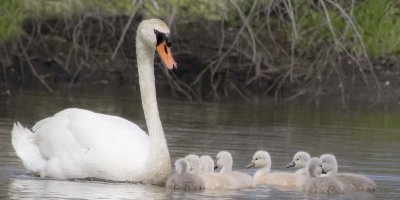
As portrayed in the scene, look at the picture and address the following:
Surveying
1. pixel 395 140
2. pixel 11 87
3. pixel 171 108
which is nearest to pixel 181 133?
pixel 395 140

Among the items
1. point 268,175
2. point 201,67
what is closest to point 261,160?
point 268,175

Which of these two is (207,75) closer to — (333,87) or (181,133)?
(333,87)

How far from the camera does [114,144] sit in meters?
12.1

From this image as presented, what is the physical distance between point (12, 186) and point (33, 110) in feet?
23.7

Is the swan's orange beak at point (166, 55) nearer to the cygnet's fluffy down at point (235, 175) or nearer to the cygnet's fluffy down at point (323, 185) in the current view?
the cygnet's fluffy down at point (235, 175)

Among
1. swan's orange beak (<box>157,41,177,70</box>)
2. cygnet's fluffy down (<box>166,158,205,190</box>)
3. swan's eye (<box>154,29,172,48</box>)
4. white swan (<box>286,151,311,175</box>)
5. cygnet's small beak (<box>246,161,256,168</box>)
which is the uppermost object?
swan's eye (<box>154,29,172,48</box>)

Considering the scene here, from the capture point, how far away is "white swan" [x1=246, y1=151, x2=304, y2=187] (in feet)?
40.2

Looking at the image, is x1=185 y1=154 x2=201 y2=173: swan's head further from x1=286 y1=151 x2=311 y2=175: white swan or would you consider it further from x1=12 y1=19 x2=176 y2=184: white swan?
x1=286 y1=151 x2=311 y2=175: white swan

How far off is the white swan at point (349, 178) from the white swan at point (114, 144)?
4.92ft

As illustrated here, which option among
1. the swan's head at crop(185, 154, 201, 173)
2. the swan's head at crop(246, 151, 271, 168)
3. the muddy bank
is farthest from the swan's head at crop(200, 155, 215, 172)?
the muddy bank

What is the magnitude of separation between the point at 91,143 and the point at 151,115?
0.61 m

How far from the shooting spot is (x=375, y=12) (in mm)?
23812

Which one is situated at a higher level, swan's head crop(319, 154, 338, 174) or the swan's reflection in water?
swan's head crop(319, 154, 338, 174)

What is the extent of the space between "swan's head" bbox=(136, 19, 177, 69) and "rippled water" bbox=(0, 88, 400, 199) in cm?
123
